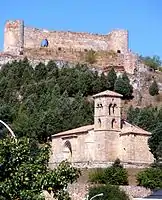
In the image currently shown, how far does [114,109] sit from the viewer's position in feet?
234

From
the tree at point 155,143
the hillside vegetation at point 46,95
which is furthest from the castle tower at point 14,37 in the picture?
the tree at point 155,143

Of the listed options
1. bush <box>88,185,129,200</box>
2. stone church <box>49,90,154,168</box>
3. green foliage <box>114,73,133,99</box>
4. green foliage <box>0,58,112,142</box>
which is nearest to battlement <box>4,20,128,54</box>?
green foliage <box>0,58,112,142</box>

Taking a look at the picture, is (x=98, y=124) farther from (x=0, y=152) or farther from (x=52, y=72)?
(x=0, y=152)

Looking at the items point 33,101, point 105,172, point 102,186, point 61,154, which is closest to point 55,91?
point 33,101

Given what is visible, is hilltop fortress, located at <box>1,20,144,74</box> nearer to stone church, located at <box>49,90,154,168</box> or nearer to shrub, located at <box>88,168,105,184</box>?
stone church, located at <box>49,90,154,168</box>

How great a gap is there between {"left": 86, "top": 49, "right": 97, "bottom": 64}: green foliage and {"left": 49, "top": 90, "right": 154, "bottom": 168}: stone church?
2715 centimetres

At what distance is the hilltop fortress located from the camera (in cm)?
9638

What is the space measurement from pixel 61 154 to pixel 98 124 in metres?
5.39

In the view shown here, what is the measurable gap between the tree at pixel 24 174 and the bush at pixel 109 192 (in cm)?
2523

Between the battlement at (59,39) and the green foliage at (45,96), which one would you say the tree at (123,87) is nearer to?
the green foliage at (45,96)

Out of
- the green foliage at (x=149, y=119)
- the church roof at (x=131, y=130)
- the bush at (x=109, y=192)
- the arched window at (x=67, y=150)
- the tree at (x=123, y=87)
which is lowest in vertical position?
the bush at (x=109, y=192)

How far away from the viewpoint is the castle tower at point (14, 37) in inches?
3775

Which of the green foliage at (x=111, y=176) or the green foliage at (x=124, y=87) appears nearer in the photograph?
the green foliage at (x=111, y=176)

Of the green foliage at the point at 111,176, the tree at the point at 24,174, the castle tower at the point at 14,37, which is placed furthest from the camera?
the castle tower at the point at 14,37
